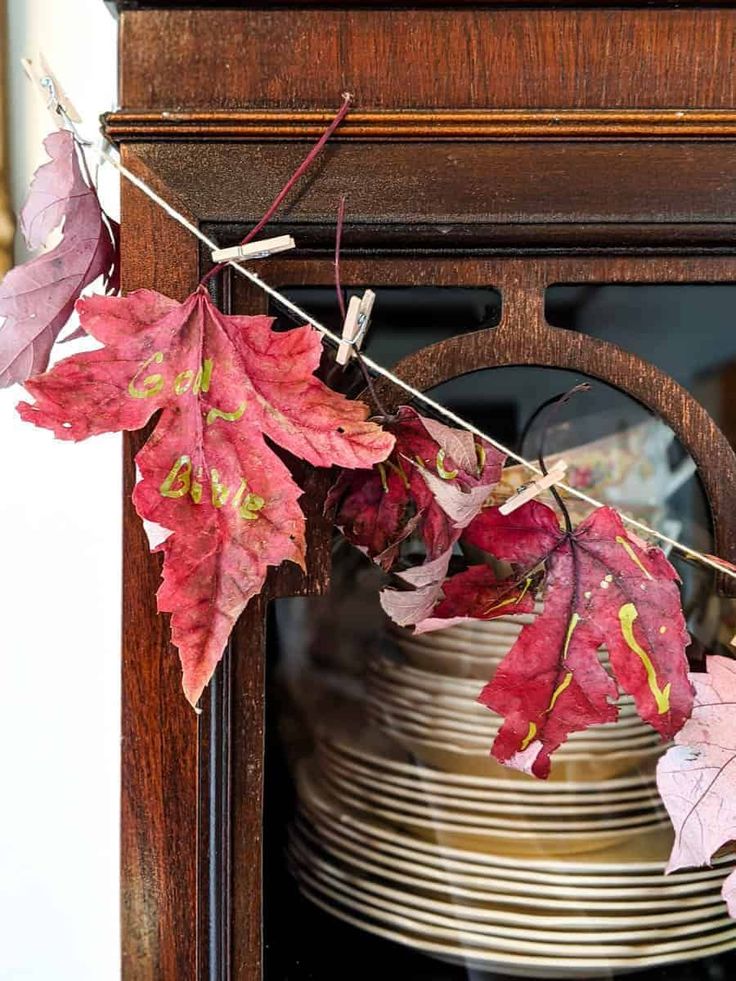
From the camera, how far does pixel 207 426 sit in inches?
11.9

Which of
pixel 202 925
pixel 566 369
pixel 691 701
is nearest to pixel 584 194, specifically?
pixel 566 369

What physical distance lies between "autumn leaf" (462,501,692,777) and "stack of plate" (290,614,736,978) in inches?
3.8

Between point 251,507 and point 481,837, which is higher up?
point 251,507

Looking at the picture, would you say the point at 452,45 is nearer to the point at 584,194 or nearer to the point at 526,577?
the point at 584,194

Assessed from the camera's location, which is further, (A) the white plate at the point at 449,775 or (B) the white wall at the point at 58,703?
(B) the white wall at the point at 58,703

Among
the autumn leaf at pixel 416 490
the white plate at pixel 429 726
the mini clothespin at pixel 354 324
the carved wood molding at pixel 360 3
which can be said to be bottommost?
the white plate at pixel 429 726

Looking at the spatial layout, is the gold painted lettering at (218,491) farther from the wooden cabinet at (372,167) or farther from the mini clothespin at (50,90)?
the mini clothespin at (50,90)

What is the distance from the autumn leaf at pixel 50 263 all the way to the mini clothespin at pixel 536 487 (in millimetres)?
194

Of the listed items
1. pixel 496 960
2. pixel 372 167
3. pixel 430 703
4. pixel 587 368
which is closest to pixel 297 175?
pixel 372 167

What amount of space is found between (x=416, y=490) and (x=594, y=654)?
0.30ft

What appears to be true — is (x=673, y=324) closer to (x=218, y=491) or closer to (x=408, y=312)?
(x=408, y=312)

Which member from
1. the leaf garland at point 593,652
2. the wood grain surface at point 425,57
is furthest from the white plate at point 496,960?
the wood grain surface at point 425,57

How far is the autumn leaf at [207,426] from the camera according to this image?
291mm

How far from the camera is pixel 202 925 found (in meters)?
0.33
